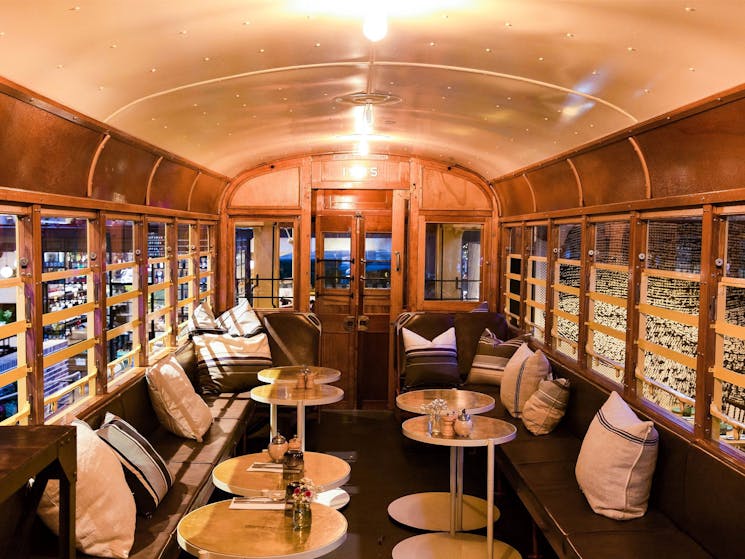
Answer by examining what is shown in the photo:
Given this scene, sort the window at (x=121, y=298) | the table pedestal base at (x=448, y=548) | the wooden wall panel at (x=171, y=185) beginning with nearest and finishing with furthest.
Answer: the table pedestal base at (x=448, y=548), the window at (x=121, y=298), the wooden wall panel at (x=171, y=185)

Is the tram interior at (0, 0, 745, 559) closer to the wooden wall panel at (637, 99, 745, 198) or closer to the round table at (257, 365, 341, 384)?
the wooden wall panel at (637, 99, 745, 198)

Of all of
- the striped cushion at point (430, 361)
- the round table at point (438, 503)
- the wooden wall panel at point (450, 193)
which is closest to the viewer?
the round table at point (438, 503)

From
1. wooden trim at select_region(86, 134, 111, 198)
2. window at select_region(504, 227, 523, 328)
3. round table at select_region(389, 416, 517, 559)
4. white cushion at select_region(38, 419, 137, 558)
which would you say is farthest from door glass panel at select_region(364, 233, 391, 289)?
white cushion at select_region(38, 419, 137, 558)

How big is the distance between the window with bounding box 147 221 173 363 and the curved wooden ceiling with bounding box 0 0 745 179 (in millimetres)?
857

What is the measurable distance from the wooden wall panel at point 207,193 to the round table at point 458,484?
3.21 meters

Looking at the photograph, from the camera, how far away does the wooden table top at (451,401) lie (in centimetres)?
500

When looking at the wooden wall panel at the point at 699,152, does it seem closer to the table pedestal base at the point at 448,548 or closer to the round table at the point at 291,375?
the table pedestal base at the point at 448,548

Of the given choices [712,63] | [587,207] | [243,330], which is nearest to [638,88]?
[712,63]

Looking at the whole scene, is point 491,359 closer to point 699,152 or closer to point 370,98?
point 370,98

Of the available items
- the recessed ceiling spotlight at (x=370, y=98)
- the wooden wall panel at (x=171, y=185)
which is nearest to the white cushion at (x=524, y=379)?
the recessed ceiling spotlight at (x=370, y=98)

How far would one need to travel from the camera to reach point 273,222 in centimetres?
808

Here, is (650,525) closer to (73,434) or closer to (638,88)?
(638,88)

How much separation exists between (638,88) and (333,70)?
1.56m

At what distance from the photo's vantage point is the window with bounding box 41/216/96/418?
388cm
